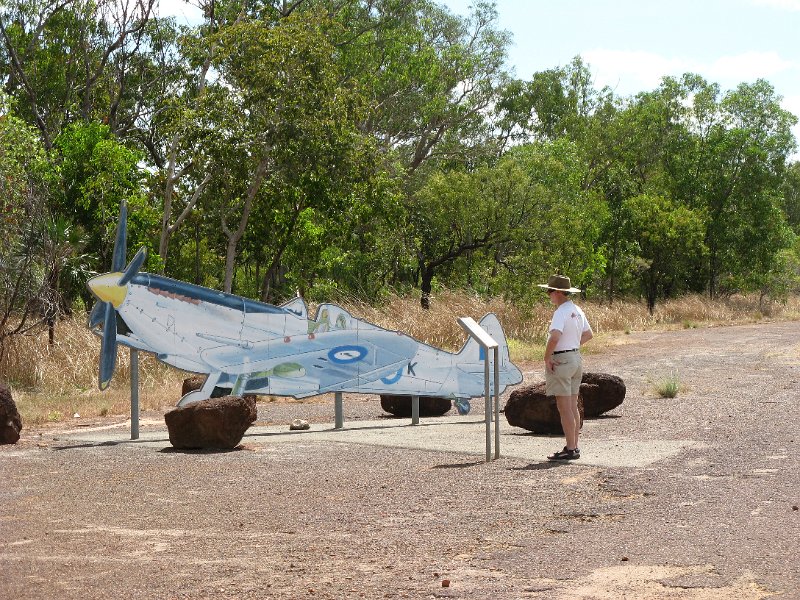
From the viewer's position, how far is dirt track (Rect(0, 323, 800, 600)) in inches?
244

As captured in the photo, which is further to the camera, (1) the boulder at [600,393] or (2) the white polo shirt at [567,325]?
(1) the boulder at [600,393]

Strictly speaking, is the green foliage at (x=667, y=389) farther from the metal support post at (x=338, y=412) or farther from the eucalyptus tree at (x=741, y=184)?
the eucalyptus tree at (x=741, y=184)

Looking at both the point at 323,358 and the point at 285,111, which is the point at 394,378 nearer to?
the point at 323,358

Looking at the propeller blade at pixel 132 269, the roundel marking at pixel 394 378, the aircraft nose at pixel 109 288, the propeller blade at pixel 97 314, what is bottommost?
the roundel marking at pixel 394 378

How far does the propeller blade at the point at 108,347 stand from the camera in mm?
13531

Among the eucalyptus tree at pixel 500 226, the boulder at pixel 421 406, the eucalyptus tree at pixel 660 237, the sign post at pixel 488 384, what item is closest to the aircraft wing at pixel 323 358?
the boulder at pixel 421 406

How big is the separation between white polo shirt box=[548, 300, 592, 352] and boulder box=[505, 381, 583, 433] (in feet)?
8.32

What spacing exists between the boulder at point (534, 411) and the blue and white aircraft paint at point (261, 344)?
6.67 ft

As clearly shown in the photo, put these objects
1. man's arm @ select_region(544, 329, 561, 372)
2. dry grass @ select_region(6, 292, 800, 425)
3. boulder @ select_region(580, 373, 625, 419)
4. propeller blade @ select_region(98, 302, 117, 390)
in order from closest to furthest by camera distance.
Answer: man's arm @ select_region(544, 329, 561, 372)
propeller blade @ select_region(98, 302, 117, 390)
boulder @ select_region(580, 373, 625, 419)
dry grass @ select_region(6, 292, 800, 425)

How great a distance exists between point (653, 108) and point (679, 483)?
43.2 meters

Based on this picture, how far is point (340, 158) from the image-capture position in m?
26.2

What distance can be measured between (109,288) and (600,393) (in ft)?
21.1

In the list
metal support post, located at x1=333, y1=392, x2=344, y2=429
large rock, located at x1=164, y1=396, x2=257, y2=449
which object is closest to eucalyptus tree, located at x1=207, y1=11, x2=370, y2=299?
metal support post, located at x1=333, y1=392, x2=344, y2=429

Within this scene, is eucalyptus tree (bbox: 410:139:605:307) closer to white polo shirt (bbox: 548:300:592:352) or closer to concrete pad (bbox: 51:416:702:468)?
concrete pad (bbox: 51:416:702:468)
